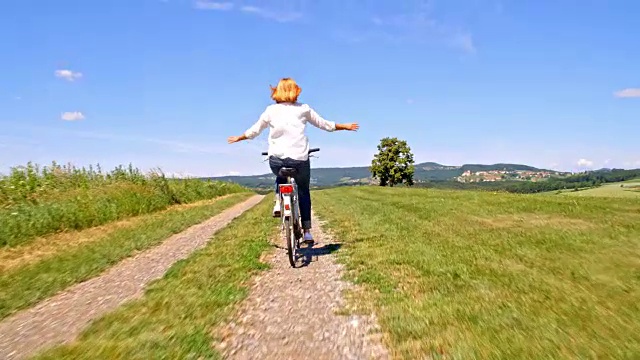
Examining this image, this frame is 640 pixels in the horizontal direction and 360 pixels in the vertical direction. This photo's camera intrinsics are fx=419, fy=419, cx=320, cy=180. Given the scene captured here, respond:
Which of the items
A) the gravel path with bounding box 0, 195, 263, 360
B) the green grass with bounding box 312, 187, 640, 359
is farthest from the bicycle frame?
the gravel path with bounding box 0, 195, 263, 360

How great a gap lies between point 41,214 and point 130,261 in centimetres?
634

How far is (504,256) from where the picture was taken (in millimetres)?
7090

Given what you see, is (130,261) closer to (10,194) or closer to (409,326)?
(409,326)

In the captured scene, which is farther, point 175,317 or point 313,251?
point 313,251

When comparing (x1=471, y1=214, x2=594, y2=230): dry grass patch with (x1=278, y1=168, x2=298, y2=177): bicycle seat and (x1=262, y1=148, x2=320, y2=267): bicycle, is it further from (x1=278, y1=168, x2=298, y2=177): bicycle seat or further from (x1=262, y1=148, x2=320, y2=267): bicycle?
(x1=278, y1=168, x2=298, y2=177): bicycle seat

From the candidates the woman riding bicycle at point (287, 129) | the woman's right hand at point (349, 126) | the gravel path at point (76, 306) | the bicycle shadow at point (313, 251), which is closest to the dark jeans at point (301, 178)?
the woman riding bicycle at point (287, 129)

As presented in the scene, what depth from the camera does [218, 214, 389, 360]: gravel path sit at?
12.3ft

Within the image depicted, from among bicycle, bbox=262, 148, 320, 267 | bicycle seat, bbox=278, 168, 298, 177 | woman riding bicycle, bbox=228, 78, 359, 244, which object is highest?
woman riding bicycle, bbox=228, 78, 359, 244

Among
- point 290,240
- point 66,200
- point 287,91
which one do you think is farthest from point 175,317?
point 66,200

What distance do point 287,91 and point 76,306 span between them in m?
4.83

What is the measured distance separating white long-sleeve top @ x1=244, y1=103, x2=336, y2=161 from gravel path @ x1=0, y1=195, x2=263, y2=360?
315 cm

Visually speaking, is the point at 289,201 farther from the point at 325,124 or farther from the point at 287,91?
the point at 287,91

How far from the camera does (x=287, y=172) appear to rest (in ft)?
→ 25.0

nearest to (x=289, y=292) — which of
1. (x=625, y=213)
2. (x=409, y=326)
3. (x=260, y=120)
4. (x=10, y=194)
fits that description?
(x=409, y=326)
